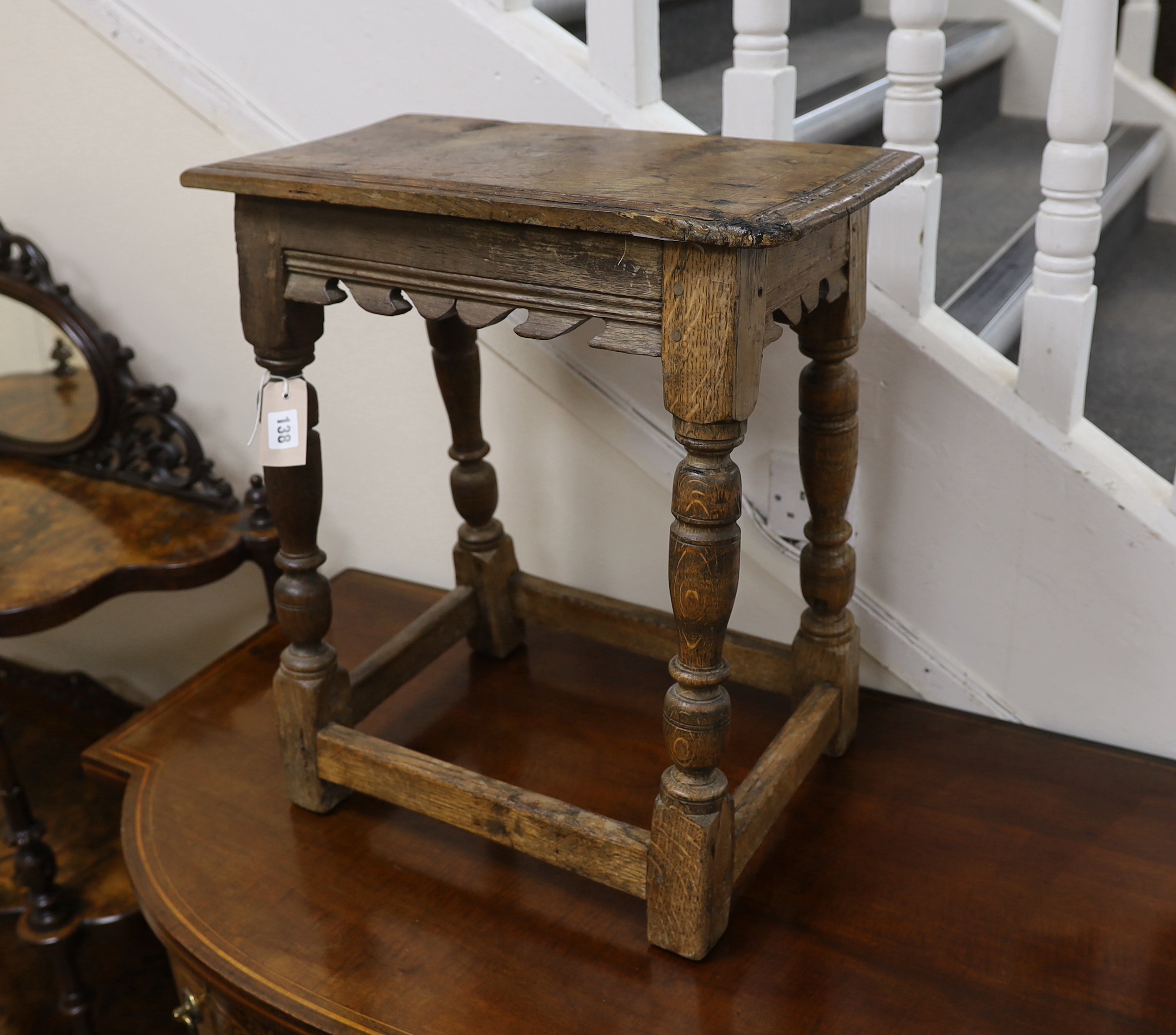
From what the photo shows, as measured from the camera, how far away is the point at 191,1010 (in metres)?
1.34

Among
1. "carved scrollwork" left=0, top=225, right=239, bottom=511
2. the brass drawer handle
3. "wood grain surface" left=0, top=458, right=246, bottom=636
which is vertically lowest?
the brass drawer handle

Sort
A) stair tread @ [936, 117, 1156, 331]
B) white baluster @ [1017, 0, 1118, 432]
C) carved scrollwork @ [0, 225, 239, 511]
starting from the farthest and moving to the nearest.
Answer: carved scrollwork @ [0, 225, 239, 511]
stair tread @ [936, 117, 1156, 331]
white baluster @ [1017, 0, 1118, 432]

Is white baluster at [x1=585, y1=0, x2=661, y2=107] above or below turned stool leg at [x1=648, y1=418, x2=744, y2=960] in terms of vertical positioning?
above

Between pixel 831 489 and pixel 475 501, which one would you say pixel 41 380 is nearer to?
pixel 475 501

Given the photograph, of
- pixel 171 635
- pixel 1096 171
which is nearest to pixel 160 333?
pixel 171 635

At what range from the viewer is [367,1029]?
3.56 ft

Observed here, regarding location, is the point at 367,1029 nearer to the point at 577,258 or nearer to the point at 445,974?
the point at 445,974

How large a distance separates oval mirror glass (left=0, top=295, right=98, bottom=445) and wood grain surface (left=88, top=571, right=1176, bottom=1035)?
0.62m

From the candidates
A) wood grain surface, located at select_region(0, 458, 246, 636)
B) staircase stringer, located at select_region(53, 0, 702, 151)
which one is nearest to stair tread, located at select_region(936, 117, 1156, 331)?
staircase stringer, located at select_region(53, 0, 702, 151)

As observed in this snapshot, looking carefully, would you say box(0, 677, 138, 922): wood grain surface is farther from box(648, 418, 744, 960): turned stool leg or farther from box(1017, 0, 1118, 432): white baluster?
box(1017, 0, 1118, 432): white baluster

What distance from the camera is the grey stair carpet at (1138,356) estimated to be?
151 cm

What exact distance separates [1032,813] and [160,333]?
153 cm

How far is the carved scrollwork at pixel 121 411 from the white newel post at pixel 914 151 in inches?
43.9

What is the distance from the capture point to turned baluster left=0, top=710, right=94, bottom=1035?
1697 millimetres
